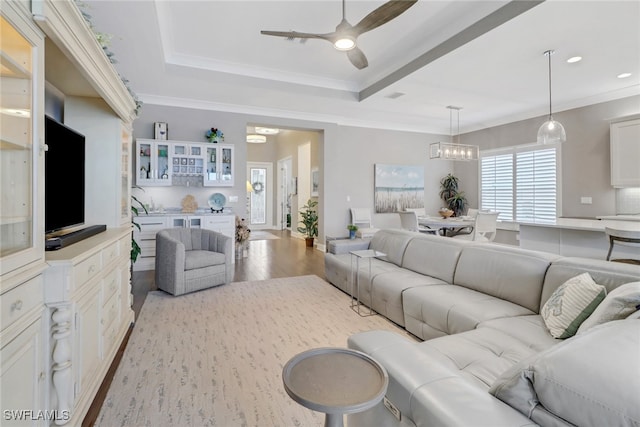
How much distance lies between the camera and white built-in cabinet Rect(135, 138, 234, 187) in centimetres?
530

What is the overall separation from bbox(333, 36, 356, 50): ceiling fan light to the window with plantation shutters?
5178 millimetres

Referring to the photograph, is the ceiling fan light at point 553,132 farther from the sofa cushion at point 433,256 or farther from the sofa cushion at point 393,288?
the sofa cushion at point 393,288

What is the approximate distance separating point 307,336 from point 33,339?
1934 millimetres

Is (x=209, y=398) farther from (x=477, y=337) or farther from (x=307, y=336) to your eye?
(x=477, y=337)

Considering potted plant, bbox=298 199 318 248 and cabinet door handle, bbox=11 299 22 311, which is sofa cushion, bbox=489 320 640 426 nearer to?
cabinet door handle, bbox=11 299 22 311

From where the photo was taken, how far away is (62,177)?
2.08m

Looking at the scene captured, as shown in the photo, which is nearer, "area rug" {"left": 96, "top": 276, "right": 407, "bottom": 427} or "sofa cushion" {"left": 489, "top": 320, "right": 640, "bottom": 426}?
"sofa cushion" {"left": 489, "top": 320, "right": 640, "bottom": 426}

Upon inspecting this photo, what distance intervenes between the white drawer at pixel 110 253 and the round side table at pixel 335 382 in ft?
5.42

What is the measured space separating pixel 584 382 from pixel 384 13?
259 cm

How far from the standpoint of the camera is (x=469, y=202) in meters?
7.90

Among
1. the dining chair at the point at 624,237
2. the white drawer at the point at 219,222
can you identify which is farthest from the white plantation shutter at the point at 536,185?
the white drawer at the point at 219,222

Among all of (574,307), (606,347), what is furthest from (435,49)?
(606,347)

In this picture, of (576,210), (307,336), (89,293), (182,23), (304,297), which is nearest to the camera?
(89,293)

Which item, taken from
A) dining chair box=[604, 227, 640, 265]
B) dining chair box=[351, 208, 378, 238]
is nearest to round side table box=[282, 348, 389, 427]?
dining chair box=[604, 227, 640, 265]
